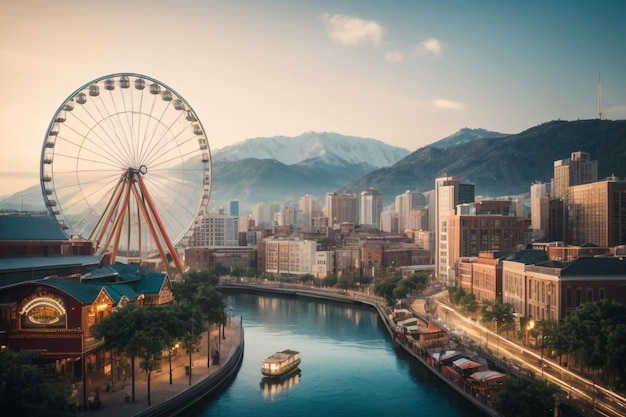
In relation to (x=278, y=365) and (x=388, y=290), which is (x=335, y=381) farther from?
(x=388, y=290)

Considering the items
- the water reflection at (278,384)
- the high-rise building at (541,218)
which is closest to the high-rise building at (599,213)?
the high-rise building at (541,218)

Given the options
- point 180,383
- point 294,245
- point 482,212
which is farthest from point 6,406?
point 294,245

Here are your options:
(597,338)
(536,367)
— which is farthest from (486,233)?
(597,338)

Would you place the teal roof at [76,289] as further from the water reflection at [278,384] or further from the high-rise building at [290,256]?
the high-rise building at [290,256]

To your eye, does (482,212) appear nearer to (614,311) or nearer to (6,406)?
(614,311)

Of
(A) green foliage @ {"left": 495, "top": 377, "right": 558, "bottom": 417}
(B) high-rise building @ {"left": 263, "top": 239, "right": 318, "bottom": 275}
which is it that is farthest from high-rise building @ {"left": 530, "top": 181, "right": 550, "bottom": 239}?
(A) green foliage @ {"left": 495, "top": 377, "right": 558, "bottom": 417}
